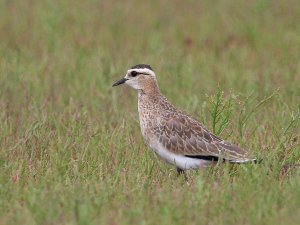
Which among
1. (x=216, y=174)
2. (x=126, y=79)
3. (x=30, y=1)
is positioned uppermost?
(x=30, y=1)

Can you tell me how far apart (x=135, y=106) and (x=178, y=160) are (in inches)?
140

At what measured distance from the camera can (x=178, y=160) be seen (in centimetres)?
914

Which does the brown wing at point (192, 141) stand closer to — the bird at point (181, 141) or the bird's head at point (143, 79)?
the bird at point (181, 141)

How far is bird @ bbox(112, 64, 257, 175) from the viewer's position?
8.98 metres

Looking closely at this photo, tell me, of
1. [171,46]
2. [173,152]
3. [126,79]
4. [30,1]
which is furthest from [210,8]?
[173,152]

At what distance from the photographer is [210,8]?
18328 millimetres

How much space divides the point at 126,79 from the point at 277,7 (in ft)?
28.1

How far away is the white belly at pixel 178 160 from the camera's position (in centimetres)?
911

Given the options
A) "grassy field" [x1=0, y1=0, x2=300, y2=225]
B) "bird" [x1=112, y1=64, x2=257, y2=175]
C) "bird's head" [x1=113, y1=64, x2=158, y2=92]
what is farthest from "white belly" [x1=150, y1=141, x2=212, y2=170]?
"bird's head" [x1=113, y1=64, x2=158, y2=92]

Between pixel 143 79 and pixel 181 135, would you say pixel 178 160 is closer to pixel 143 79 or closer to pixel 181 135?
pixel 181 135

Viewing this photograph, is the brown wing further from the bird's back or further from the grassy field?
the grassy field

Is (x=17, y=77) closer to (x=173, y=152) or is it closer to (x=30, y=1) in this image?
(x=173, y=152)

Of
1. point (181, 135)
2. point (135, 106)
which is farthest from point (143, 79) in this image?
point (135, 106)

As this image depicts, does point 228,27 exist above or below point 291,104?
above
